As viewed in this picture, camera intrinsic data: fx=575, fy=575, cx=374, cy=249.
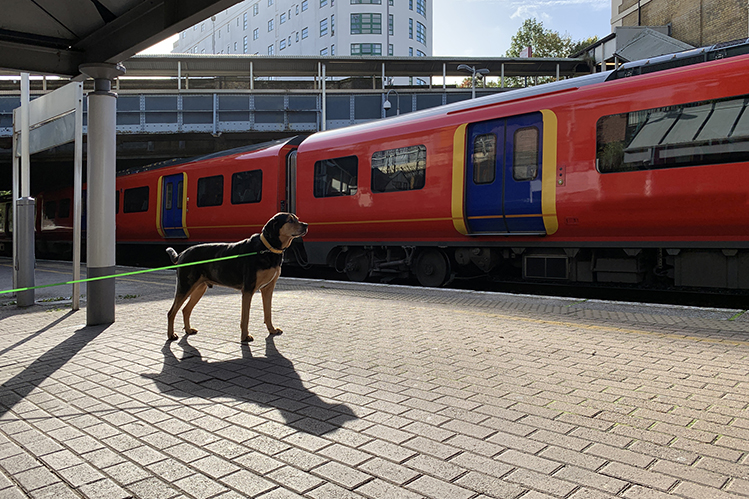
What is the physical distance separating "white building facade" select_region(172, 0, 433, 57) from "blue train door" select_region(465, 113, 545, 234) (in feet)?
155

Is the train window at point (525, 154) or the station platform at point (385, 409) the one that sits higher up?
the train window at point (525, 154)

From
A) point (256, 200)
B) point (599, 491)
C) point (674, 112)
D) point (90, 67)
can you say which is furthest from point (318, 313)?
point (256, 200)

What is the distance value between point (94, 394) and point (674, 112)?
761 cm

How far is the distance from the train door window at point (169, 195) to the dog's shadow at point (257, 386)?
42.8 ft

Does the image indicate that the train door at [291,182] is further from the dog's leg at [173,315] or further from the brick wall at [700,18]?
the brick wall at [700,18]

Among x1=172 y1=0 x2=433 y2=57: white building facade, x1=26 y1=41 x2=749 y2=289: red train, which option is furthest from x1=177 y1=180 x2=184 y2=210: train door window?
x1=172 y1=0 x2=433 y2=57: white building facade

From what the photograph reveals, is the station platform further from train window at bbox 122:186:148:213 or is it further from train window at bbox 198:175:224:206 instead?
train window at bbox 122:186:148:213

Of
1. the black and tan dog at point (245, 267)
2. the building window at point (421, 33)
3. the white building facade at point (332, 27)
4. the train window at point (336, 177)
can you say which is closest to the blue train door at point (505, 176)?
the train window at point (336, 177)

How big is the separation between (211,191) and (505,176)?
9066 millimetres

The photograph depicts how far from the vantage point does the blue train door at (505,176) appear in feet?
30.0

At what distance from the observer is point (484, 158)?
9.76 m

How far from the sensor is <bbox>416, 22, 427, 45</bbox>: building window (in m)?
69.5

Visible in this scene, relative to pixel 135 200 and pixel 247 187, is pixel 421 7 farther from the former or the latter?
pixel 247 187

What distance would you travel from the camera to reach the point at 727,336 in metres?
5.36
